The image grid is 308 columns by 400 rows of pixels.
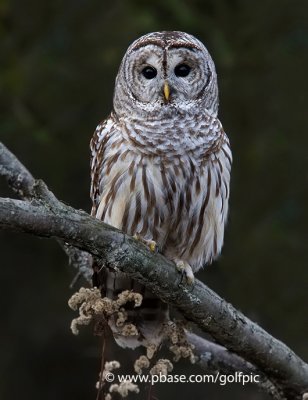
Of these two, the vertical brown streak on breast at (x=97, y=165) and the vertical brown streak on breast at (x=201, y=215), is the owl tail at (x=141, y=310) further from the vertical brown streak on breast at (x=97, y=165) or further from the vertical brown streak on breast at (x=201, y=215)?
the vertical brown streak on breast at (x=97, y=165)

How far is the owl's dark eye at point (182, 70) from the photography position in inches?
190

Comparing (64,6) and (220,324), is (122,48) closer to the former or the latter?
(64,6)

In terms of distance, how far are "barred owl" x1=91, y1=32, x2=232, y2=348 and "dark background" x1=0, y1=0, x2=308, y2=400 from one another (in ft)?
6.88

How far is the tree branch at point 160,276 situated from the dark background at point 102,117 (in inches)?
91.8

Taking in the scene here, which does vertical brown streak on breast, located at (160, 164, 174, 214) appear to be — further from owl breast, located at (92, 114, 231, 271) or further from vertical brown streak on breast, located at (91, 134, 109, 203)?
vertical brown streak on breast, located at (91, 134, 109, 203)

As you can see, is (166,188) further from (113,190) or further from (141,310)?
(141,310)

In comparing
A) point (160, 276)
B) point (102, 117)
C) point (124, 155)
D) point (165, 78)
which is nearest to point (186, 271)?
point (160, 276)

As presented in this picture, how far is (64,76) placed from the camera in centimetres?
717

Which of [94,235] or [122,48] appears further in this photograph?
[122,48]

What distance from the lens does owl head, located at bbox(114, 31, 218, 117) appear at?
4.77 metres

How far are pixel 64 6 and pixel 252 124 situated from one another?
1.80m

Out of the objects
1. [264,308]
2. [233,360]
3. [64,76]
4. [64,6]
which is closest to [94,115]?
[64,76]

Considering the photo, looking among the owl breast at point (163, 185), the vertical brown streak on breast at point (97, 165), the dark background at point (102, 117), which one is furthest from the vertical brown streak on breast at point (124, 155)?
the dark background at point (102, 117)

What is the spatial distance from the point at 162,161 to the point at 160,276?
841 mm
